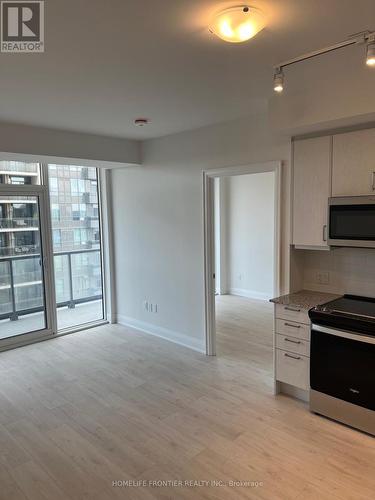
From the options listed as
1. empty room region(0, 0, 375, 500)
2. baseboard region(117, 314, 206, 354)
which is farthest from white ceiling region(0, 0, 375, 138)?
baseboard region(117, 314, 206, 354)

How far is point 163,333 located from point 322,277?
2361 millimetres

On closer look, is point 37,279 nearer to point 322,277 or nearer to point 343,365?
point 322,277

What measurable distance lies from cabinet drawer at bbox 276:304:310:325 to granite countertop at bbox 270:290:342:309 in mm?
35

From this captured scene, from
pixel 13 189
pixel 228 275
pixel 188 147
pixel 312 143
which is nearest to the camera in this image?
pixel 312 143

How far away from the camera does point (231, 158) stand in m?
3.85

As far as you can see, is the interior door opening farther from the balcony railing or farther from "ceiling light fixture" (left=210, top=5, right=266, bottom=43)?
"ceiling light fixture" (left=210, top=5, right=266, bottom=43)

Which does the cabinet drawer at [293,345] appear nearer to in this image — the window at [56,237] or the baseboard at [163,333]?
the baseboard at [163,333]

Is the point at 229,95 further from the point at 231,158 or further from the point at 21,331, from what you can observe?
the point at 21,331

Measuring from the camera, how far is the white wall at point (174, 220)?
145 inches

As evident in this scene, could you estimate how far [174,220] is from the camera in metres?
4.55

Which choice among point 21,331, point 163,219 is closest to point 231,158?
point 163,219

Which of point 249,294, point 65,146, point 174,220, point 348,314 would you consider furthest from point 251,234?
point 348,314

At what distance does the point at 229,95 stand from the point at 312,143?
798mm

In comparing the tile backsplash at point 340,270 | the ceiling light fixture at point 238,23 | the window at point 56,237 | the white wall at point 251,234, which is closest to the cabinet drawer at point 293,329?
the tile backsplash at point 340,270
